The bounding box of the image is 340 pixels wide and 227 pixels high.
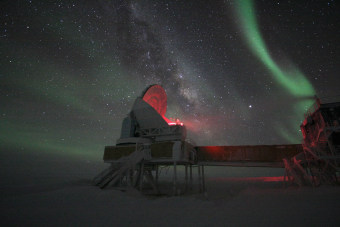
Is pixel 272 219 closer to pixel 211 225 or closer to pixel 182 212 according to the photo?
pixel 211 225

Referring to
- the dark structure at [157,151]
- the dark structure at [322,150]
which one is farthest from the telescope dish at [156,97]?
the dark structure at [322,150]

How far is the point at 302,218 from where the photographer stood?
22.2ft

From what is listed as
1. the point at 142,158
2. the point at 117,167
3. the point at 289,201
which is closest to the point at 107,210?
the point at 142,158

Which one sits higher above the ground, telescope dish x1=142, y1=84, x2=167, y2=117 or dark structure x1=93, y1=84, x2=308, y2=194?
telescope dish x1=142, y1=84, x2=167, y2=117

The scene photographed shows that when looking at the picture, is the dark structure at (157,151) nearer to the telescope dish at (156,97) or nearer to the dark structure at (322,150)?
the telescope dish at (156,97)

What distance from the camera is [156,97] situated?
2580 centimetres

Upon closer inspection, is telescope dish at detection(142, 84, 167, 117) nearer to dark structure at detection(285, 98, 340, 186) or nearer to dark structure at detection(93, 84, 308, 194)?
dark structure at detection(93, 84, 308, 194)

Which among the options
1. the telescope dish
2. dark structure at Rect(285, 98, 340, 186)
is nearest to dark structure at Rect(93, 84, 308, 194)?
the telescope dish

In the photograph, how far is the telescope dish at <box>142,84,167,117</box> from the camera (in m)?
23.7

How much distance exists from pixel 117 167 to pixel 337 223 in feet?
60.7

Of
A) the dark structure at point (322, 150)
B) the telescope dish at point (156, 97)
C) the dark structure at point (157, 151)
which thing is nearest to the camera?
the dark structure at point (322, 150)

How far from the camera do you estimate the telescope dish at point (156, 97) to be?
77.7ft

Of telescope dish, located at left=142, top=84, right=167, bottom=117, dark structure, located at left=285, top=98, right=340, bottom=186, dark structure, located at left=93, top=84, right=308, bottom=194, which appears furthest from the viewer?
telescope dish, located at left=142, top=84, right=167, bottom=117

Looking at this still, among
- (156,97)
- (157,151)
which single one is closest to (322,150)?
(157,151)
